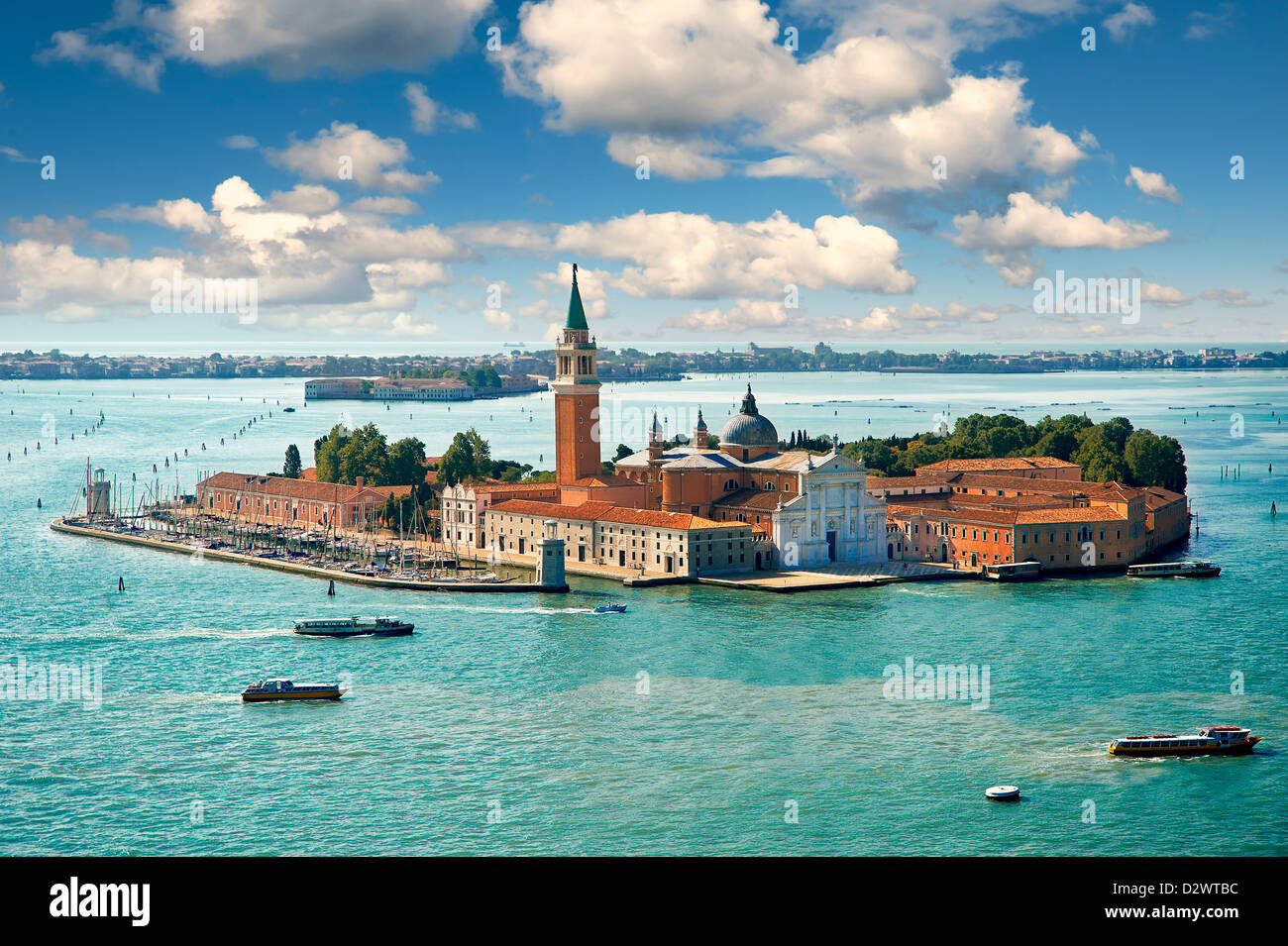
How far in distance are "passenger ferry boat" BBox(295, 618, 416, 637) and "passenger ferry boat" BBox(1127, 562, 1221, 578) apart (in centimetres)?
1871

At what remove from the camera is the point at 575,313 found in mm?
43156

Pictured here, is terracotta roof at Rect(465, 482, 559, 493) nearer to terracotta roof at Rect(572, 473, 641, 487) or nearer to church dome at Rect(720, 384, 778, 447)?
terracotta roof at Rect(572, 473, 641, 487)

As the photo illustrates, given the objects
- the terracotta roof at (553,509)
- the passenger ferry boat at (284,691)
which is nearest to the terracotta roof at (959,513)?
the terracotta roof at (553,509)

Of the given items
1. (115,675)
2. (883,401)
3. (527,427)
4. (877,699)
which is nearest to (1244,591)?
(877,699)

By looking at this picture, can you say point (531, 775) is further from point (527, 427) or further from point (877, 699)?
point (527, 427)

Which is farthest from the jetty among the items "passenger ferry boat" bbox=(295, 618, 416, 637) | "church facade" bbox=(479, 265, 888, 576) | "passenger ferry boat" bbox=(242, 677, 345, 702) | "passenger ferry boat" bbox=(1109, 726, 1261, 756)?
"passenger ferry boat" bbox=(1109, 726, 1261, 756)

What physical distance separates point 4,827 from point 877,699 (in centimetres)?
1282

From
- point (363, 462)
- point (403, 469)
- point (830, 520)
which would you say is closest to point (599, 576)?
point (830, 520)

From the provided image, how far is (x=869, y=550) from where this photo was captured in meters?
37.6

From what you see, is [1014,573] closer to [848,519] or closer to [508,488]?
[848,519]

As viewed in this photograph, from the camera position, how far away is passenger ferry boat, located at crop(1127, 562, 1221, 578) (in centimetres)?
3450

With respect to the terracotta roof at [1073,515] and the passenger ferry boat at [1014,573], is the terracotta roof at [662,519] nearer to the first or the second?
the passenger ferry boat at [1014,573]

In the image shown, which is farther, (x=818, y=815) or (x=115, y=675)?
(x=115, y=675)
